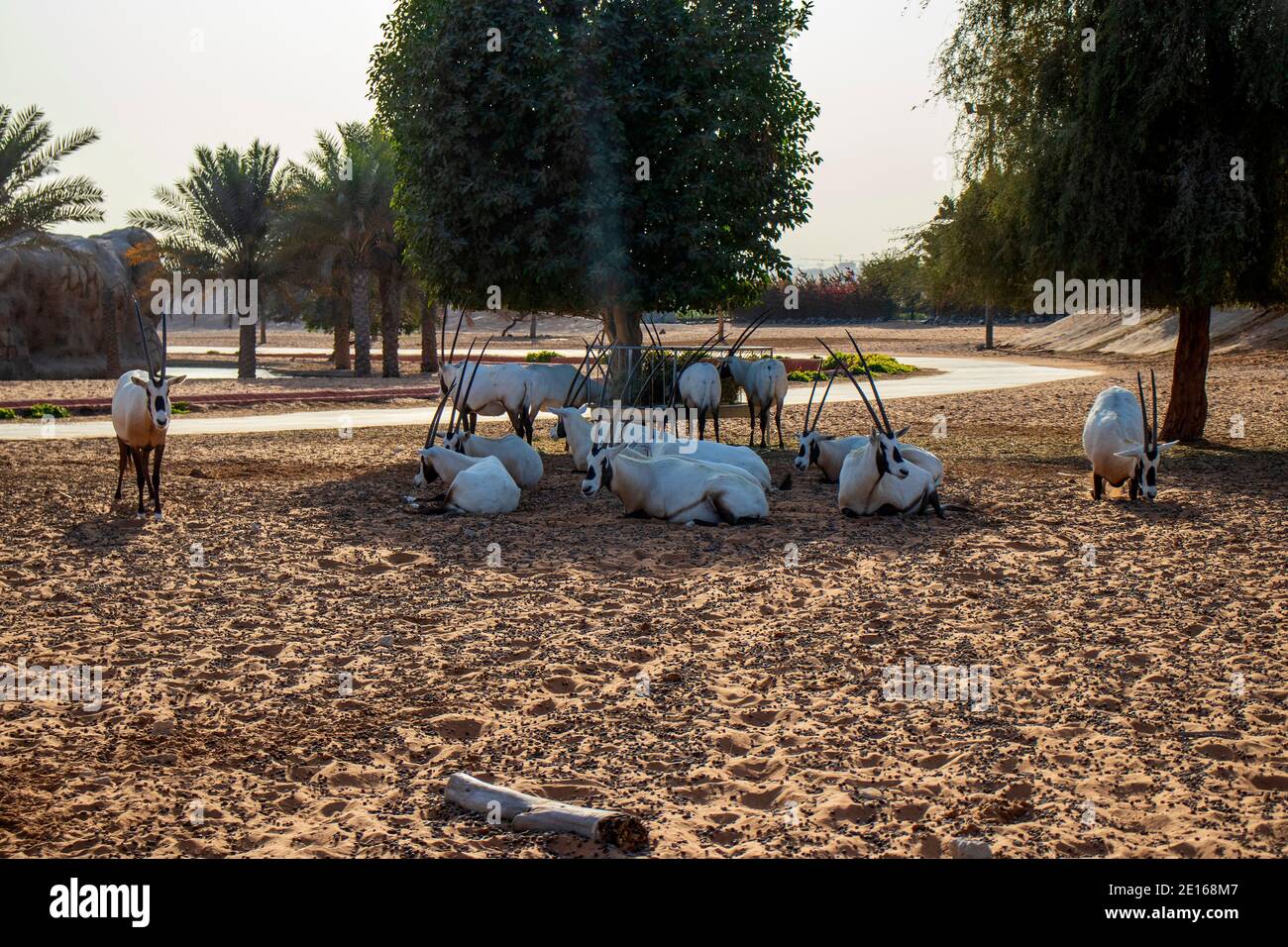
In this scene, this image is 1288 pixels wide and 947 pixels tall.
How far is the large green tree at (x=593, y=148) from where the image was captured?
16.3 metres

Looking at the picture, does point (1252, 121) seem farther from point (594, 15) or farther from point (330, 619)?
point (330, 619)

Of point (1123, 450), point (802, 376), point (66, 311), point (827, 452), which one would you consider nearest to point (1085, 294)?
point (1123, 450)

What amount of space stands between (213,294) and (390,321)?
550 centimetres

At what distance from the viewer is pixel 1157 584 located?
8414 mm

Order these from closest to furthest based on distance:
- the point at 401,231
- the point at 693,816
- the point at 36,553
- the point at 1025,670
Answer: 1. the point at 693,816
2. the point at 1025,670
3. the point at 36,553
4. the point at 401,231

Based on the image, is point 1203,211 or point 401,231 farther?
point 401,231

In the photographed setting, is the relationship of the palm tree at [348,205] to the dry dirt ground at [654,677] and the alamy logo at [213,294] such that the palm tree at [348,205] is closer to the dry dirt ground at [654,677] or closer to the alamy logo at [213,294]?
the alamy logo at [213,294]

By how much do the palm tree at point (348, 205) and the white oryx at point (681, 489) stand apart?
906 inches

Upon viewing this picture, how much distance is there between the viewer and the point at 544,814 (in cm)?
447

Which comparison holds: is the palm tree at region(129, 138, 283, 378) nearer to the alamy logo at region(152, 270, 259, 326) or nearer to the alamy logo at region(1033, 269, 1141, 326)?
the alamy logo at region(152, 270, 259, 326)

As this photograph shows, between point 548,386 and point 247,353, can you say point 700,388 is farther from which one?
point 247,353

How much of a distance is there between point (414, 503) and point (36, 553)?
3521 mm

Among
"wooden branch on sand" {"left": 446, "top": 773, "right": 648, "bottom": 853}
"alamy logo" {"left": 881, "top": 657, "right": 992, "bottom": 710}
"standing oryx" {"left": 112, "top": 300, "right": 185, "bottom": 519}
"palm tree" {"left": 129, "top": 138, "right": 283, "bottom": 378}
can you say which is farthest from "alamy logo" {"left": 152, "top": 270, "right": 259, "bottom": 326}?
"wooden branch on sand" {"left": 446, "top": 773, "right": 648, "bottom": 853}

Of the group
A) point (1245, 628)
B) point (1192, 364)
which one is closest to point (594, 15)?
point (1192, 364)
